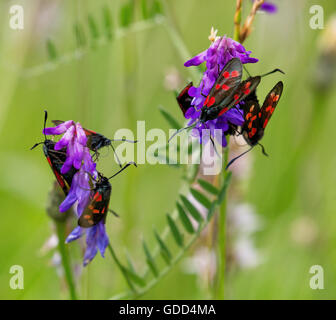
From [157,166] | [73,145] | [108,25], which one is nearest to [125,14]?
[108,25]

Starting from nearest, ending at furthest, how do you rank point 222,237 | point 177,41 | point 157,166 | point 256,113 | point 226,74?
point 226,74 → point 256,113 → point 222,237 → point 177,41 → point 157,166

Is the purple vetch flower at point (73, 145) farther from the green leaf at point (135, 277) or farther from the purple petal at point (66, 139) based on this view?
the green leaf at point (135, 277)

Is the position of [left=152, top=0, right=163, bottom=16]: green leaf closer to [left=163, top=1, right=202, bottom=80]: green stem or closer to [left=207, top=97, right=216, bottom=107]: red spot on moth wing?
[left=163, top=1, right=202, bottom=80]: green stem

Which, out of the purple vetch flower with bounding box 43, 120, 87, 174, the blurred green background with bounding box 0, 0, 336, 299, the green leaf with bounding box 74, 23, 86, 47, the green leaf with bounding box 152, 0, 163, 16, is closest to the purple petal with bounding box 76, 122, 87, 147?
the purple vetch flower with bounding box 43, 120, 87, 174

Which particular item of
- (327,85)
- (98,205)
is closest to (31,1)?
(327,85)

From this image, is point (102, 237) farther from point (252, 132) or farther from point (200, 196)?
point (252, 132)

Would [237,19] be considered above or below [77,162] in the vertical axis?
above
